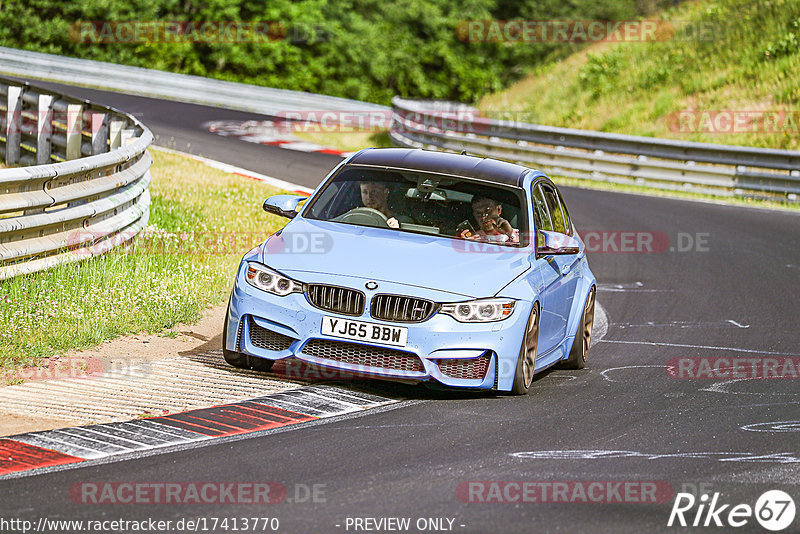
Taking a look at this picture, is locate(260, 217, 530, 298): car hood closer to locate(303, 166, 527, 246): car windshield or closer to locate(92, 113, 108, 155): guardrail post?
locate(303, 166, 527, 246): car windshield

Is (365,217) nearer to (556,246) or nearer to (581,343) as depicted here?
(556,246)

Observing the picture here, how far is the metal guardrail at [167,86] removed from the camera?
38969 millimetres

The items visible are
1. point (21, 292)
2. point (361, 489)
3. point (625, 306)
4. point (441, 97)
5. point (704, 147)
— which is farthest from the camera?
point (441, 97)

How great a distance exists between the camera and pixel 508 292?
7.96 m

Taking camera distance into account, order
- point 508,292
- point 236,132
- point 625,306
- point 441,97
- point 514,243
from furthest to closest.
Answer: point 441,97 < point 236,132 < point 625,306 < point 514,243 < point 508,292

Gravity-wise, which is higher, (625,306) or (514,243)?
(514,243)

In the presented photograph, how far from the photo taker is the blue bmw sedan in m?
7.71

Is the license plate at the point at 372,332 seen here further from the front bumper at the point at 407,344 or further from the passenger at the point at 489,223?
the passenger at the point at 489,223

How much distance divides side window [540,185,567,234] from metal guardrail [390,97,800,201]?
15926 millimetres

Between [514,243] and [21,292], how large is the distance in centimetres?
403

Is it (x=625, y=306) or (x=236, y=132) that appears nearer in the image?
(x=625, y=306)

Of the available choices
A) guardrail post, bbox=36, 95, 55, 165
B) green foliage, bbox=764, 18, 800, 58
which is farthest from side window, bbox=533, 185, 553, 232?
green foliage, bbox=764, 18, 800, 58

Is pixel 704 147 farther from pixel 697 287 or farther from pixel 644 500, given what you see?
pixel 644 500

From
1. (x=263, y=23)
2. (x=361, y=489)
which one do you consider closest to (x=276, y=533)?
(x=361, y=489)
